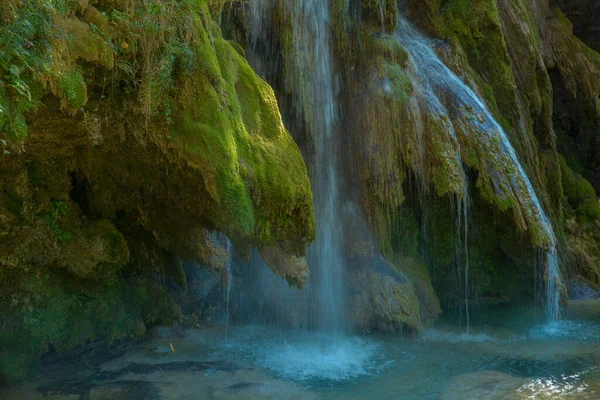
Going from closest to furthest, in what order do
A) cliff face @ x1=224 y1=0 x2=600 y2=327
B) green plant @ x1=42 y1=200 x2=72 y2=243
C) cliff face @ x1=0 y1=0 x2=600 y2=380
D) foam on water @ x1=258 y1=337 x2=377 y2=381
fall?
cliff face @ x1=0 y1=0 x2=600 y2=380 < green plant @ x1=42 y1=200 x2=72 y2=243 < foam on water @ x1=258 y1=337 x2=377 y2=381 < cliff face @ x1=224 y1=0 x2=600 y2=327

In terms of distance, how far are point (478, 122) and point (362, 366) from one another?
4990 mm

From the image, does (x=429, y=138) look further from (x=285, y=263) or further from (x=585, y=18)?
(x=585, y=18)

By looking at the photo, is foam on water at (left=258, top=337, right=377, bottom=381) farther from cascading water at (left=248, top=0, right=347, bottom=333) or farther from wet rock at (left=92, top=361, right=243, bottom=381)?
cascading water at (left=248, top=0, right=347, bottom=333)

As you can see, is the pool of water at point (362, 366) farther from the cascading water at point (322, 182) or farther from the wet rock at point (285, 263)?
the wet rock at point (285, 263)

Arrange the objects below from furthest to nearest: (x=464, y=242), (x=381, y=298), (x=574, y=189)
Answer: (x=574, y=189)
(x=464, y=242)
(x=381, y=298)

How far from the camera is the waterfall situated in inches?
400

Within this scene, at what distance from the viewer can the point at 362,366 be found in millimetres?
7602

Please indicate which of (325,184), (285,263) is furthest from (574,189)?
(285,263)

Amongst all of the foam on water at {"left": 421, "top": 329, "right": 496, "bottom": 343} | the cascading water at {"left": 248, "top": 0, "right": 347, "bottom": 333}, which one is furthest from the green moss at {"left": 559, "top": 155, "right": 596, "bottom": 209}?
the cascading water at {"left": 248, "top": 0, "right": 347, "bottom": 333}

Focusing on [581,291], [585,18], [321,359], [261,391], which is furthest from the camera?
[585,18]

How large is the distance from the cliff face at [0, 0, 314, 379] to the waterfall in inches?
165

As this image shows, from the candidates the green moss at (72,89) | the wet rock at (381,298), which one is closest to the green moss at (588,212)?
the wet rock at (381,298)

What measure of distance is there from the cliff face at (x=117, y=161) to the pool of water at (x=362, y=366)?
3.28 feet

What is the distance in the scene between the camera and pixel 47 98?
17.5 ft
